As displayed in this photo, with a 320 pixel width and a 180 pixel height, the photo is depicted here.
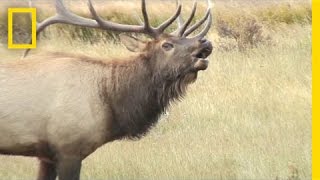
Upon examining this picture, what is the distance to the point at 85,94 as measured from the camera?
7.70 metres

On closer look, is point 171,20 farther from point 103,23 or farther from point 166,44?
point 103,23

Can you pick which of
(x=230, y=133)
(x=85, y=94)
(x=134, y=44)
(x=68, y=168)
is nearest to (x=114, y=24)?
(x=134, y=44)

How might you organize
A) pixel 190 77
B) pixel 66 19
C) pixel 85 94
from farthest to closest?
pixel 66 19, pixel 190 77, pixel 85 94

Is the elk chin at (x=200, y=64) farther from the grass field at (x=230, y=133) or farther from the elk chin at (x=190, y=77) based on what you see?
the grass field at (x=230, y=133)

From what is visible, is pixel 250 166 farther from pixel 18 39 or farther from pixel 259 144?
pixel 18 39

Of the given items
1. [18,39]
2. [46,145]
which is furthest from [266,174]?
[18,39]

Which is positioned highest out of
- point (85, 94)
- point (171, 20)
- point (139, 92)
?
point (171, 20)

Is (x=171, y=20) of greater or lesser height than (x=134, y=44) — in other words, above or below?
above

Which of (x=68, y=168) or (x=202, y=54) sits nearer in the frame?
(x=68, y=168)

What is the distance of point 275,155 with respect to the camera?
9.57m

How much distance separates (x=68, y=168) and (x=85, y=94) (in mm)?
651

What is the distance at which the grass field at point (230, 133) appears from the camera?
9.31m

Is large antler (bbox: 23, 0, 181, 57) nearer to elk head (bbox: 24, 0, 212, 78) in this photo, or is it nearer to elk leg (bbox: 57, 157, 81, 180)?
elk head (bbox: 24, 0, 212, 78)

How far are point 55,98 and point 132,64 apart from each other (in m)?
0.89
